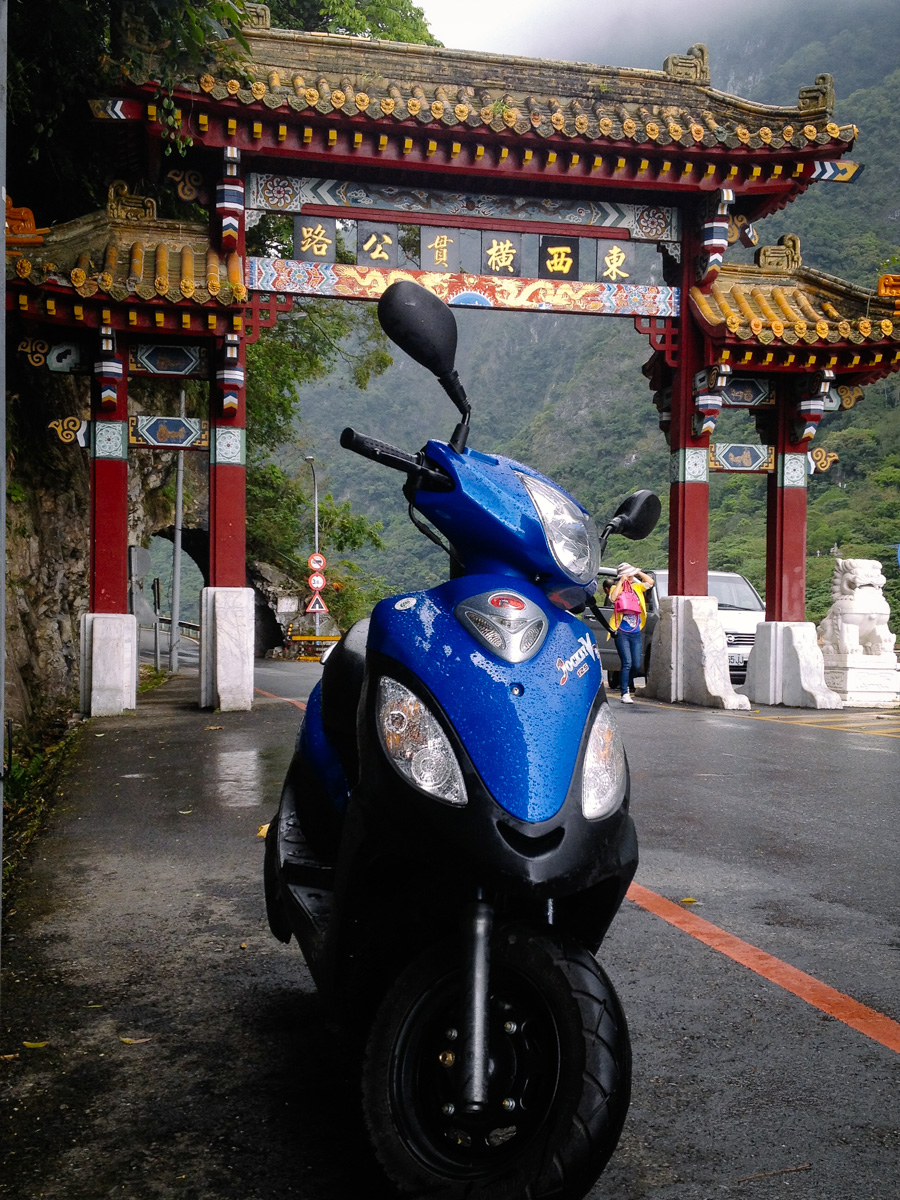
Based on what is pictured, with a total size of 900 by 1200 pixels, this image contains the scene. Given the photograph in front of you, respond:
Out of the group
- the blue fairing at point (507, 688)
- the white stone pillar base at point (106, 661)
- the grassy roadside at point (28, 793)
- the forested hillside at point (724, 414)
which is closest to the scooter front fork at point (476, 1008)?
the blue fairing at point (507, 688)

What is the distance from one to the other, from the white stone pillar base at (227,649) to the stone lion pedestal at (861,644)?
22.1 ft

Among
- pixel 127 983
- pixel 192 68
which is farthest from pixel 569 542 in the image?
pixel 192 68

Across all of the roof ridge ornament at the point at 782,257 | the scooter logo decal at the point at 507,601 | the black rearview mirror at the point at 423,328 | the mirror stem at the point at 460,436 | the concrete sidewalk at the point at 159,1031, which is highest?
the roof ridge ornament at the point at 782,257

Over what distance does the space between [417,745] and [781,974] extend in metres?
1.81

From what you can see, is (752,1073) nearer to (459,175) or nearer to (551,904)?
(551,904)

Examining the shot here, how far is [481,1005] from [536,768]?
0.42 meters

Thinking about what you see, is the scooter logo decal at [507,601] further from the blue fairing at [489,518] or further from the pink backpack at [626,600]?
the pink backpack at [626,600]

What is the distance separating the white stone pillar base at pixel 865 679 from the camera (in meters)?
12.6

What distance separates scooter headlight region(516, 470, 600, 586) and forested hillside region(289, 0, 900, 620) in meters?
29.8

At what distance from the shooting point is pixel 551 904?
2.09 metres

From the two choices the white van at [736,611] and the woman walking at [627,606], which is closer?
the woman walking at [627,606]

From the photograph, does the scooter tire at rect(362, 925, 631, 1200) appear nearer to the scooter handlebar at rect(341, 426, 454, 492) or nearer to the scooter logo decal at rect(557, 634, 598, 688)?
the scooter logo decal at rect(557, 634, 598, 688)

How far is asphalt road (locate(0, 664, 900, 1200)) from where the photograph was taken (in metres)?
2.19

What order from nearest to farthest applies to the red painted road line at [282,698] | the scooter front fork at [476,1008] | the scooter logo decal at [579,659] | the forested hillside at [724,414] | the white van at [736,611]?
the scooter front fork at [476,1008]
the scooter logo decal at [579,659]
the red painted road line at [282,698]
the white van at [736,611]
the forested hillside at [724,414]
